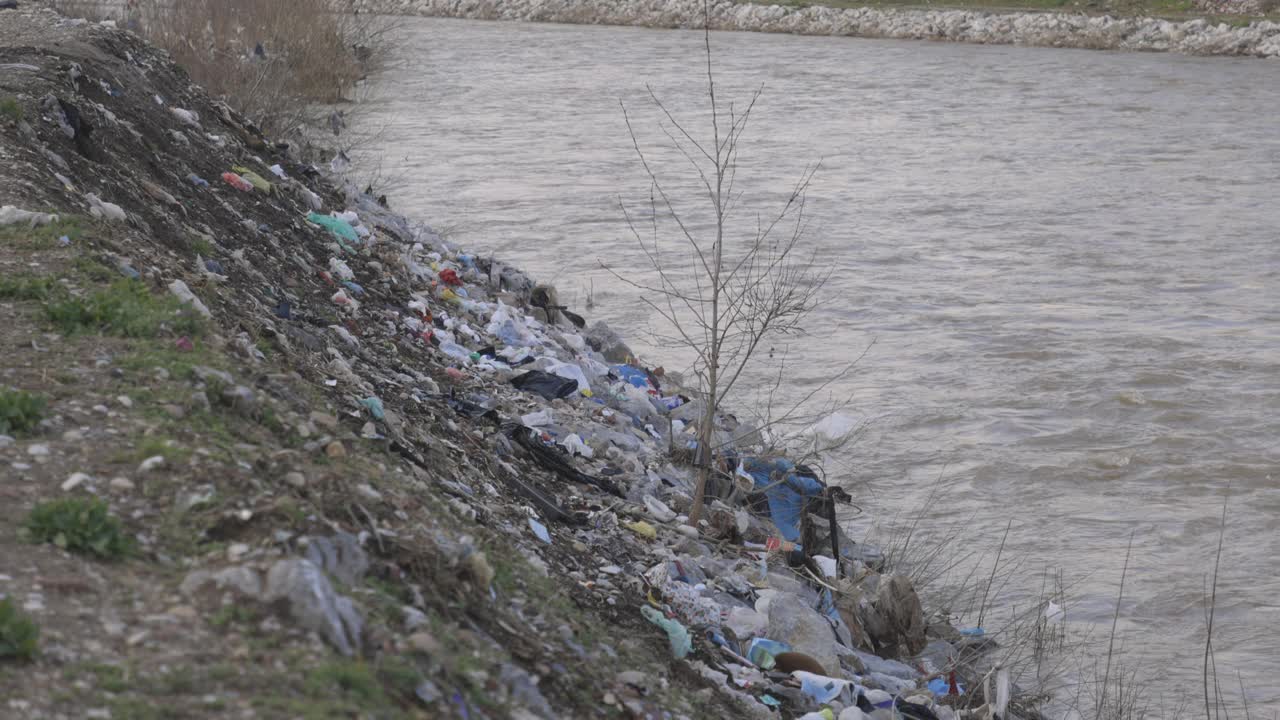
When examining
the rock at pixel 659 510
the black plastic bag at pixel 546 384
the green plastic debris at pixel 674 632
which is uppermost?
the black plastic bag at pixel 546 384

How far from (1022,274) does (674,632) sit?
827cm

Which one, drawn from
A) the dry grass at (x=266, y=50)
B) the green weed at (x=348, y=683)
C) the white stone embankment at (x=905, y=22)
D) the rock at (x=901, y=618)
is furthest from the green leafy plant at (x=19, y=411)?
the white stone embankment at (x=905, y=22)

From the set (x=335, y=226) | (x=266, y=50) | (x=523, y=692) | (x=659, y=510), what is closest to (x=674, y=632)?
(x=523, y=692)

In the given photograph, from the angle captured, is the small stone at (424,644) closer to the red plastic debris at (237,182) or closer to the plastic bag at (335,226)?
the red plastic debris at (237,182)

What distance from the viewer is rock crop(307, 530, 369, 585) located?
8.23 feet

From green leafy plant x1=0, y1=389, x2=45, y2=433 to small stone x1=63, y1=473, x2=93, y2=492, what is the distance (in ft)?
0.87

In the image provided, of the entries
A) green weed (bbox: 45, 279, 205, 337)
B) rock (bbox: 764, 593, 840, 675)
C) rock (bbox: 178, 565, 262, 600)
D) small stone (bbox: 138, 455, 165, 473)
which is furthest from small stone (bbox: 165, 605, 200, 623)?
rock (bbox: 764, 593, 840, 675)

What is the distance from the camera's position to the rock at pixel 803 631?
4.05 metres

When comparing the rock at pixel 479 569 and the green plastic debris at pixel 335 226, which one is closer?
the rock at pixel 479 569

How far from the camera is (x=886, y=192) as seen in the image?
1420 centimetres

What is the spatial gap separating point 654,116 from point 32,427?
16.7 m

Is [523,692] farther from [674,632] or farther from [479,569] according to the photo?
[674,632]

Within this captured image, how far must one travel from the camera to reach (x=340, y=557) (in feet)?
8.46

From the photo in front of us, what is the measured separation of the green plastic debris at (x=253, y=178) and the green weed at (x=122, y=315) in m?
3.53
